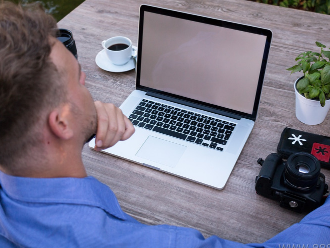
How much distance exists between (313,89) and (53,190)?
0.72 metres

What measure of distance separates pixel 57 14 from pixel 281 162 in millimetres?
2869

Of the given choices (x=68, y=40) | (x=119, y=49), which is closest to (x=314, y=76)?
(x=119, y=49)

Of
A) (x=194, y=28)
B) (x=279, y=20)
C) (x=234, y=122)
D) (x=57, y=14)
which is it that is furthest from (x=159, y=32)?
(x=57, y=14)

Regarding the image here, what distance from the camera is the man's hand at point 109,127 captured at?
36.8 inches

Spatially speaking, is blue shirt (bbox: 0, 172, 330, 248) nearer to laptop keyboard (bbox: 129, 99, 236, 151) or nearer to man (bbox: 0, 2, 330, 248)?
man (bbox: 0, 2, 330, 248)

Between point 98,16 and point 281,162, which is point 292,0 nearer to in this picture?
point 98,16

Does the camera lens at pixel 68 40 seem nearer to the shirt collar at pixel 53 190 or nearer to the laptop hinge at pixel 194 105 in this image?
the laptop hinge at pixel 194 105

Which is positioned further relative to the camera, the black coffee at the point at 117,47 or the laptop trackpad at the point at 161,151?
the black coffee at the point at 117,47

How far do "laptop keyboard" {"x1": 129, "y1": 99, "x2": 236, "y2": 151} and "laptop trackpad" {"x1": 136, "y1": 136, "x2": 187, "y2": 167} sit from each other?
1.4 inches

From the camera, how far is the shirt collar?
2.29ft

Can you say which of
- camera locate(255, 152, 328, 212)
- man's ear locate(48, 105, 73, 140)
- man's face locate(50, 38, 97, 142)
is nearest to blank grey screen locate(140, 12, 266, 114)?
camera locate(255, 152, 328, 212)

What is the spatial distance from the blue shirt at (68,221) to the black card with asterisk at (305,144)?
0.38m

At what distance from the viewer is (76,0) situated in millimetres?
3496

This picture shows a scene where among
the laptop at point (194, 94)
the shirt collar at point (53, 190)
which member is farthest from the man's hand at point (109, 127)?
the shirt collar at point (53, 190)
